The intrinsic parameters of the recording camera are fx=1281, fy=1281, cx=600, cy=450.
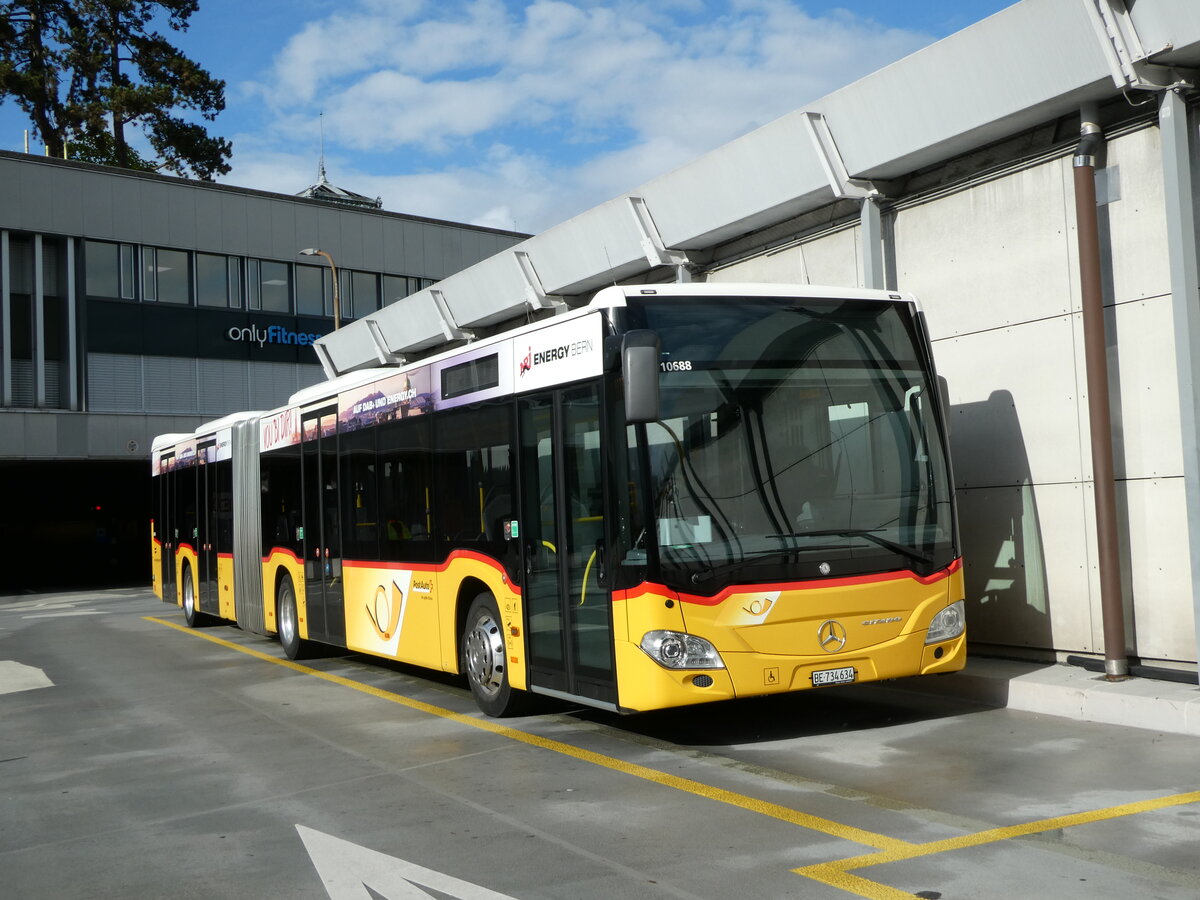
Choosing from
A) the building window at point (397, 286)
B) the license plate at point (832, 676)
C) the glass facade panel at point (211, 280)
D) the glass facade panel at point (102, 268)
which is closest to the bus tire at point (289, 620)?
the license plate at point (832, 676)

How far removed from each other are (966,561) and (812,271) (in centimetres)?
365

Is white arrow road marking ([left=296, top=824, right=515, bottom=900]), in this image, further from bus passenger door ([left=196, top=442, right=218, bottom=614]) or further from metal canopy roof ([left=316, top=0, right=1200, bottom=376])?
bus passenger door ([left=196, top=442, right=218, bottom=614])

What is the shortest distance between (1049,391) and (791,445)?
342 centimetres

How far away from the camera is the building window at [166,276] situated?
128ft

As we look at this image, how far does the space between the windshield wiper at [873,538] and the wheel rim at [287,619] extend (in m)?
8.38

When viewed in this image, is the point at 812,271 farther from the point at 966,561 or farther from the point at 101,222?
the point at 101,222

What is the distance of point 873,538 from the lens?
28.0 feet

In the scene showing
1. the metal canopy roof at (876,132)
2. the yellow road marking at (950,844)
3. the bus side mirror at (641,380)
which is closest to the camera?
the yellow road marking at (950,844)

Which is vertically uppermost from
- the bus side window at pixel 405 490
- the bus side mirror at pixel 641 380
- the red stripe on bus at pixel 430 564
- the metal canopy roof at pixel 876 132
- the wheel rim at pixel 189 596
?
the metal canopy roof at pixel 876 132

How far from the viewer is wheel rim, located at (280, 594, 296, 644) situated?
49.5 ft

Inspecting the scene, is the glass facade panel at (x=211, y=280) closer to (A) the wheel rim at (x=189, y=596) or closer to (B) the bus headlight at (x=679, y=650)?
(A) the wheel rim at (x=189, y=596)

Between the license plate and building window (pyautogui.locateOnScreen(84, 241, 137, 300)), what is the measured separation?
113 ft

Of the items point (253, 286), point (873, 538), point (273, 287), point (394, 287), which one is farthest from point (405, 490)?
point (394, 287)

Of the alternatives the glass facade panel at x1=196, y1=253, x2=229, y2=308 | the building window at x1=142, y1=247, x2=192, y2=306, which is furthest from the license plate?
the glass facade panel at x1=196, y1=253, x2=229, y2=308
